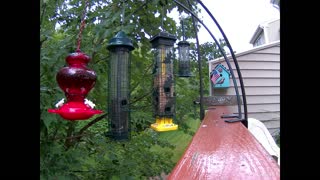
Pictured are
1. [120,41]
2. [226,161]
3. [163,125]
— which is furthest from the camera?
[163,125]

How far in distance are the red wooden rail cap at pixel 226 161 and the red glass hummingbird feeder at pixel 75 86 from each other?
1.53 feet

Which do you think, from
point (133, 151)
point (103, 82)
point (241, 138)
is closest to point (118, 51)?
point (103, 82)

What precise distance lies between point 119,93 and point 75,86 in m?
0.58

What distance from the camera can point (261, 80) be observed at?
4801mm

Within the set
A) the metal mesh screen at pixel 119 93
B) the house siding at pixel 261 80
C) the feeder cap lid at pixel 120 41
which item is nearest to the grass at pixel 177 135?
the metal mesh screen at pixel 119 93

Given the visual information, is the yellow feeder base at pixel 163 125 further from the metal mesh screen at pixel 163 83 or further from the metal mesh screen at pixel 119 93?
the metal mesh screen at pixel 119 93

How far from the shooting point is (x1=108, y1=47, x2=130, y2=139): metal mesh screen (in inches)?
69.4

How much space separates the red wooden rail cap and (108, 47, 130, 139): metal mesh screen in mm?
738

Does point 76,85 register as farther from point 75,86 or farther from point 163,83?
point 163,83

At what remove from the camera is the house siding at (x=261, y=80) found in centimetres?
473

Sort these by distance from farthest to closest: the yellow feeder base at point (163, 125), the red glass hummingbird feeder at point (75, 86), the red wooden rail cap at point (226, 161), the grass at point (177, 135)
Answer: the grass at point (177, 135), the yellow feeder base at point (163, 125), the red glass hummingbird feeder at point (75, 86), the red wooden rail cap at point (226, 161)

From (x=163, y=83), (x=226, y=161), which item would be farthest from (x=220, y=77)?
(x=226, y=161)
